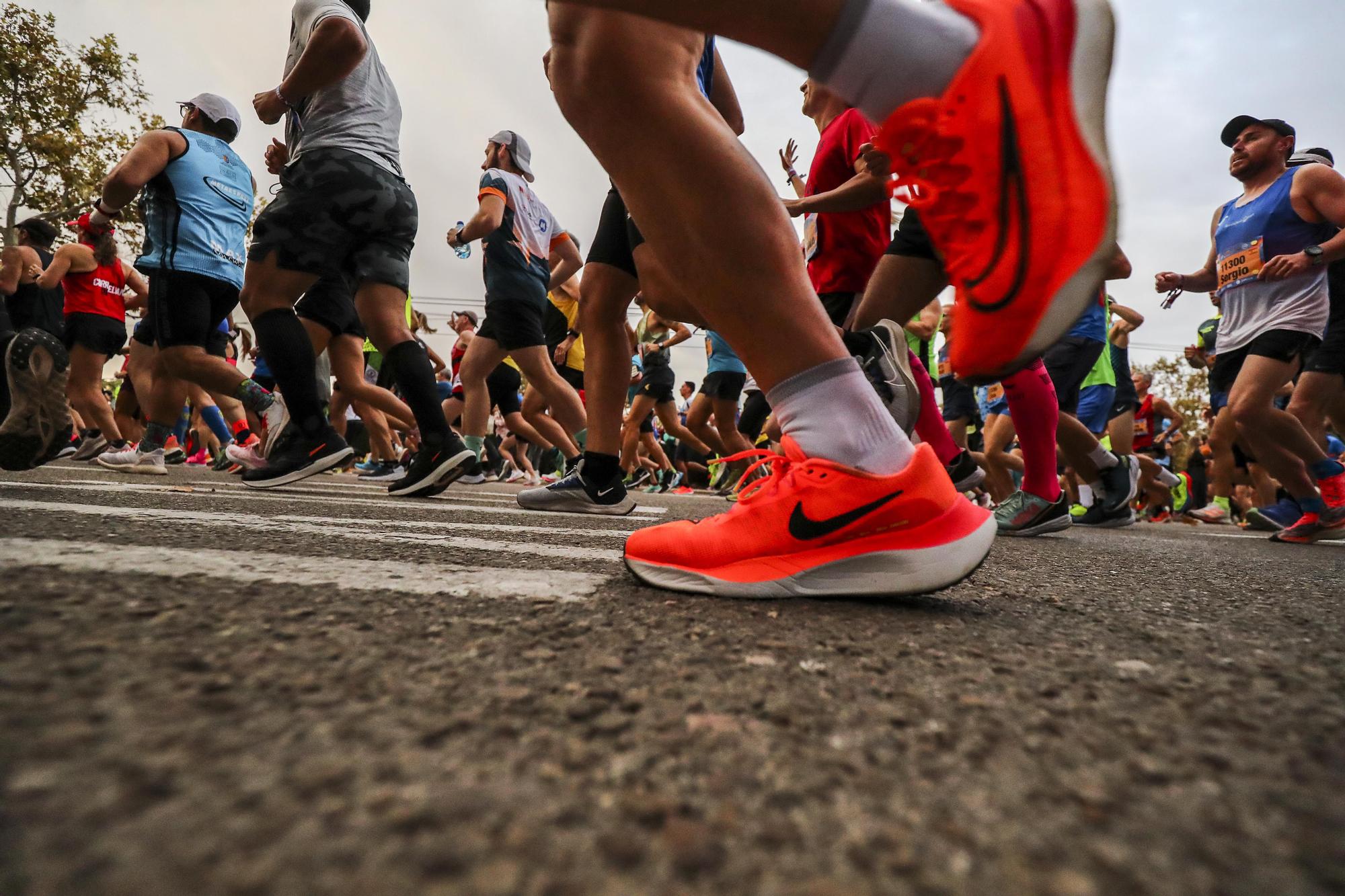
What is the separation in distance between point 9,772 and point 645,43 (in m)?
0.99

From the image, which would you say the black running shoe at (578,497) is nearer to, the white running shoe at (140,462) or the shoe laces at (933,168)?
the shoe laces at (933,168)

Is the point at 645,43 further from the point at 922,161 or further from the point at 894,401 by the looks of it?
the point at 894,401

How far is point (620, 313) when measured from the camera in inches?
107

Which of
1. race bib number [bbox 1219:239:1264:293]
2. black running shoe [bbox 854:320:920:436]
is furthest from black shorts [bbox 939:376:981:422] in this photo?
black running shoe [bbox 854:320:920:436]

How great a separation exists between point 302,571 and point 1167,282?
189 inches

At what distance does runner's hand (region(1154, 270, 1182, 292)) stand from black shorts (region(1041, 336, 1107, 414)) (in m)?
0.56

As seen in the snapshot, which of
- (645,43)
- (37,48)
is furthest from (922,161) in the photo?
(37,48)

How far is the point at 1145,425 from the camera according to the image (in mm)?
8461

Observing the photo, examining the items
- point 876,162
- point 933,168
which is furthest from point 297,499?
point 933,168

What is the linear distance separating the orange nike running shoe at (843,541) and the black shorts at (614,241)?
179cm

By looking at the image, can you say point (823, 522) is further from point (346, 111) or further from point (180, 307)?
point (180, 307)

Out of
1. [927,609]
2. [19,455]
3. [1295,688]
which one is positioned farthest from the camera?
[19,455]

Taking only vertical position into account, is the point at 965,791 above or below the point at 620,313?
below

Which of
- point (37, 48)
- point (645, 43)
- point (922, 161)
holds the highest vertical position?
point (37, 48)
